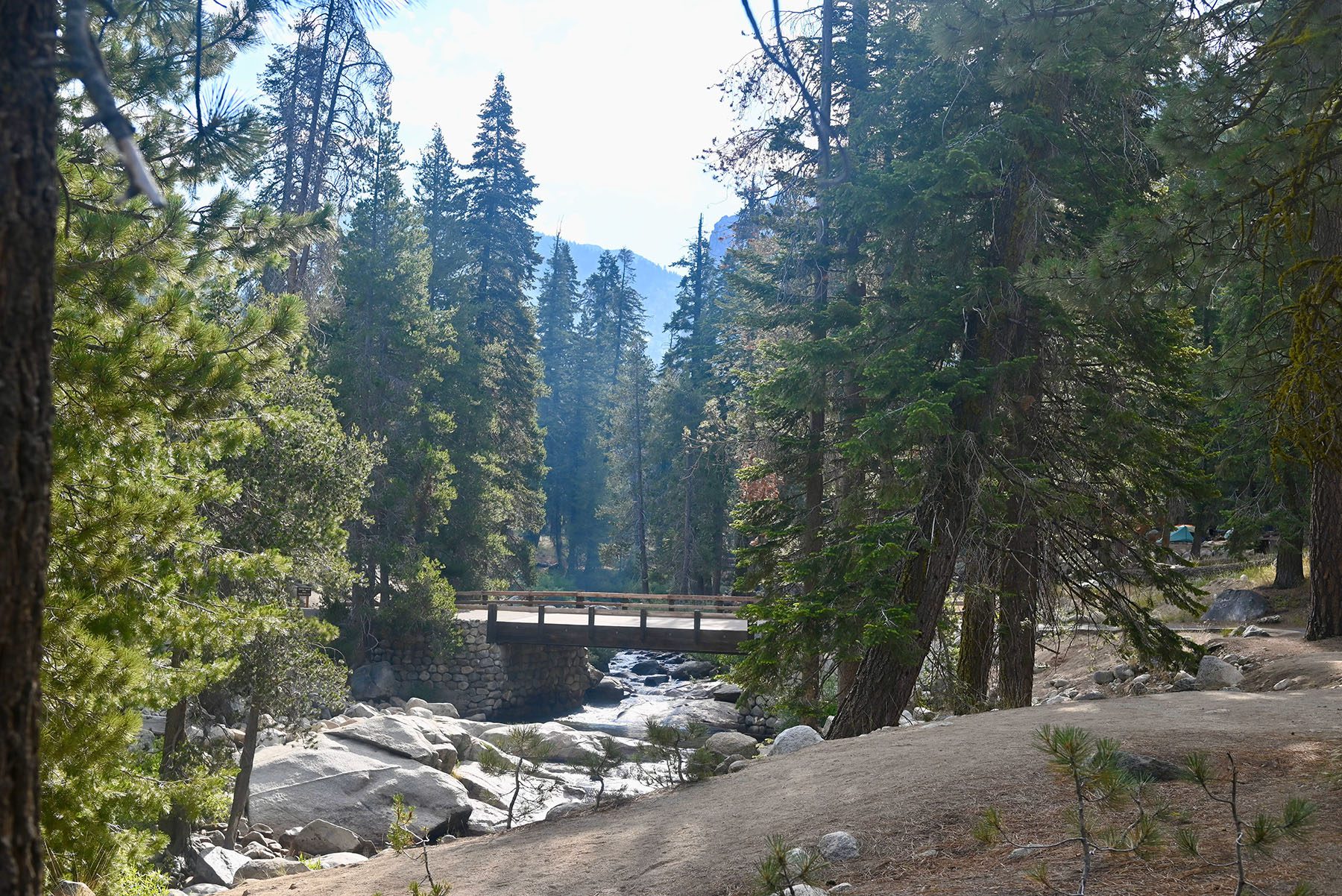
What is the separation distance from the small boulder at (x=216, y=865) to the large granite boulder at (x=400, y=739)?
13.3 feet

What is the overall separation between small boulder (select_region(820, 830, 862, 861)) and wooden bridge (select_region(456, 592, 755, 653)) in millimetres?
16087

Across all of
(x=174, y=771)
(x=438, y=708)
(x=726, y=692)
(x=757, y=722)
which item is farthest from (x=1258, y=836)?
(x=726, y=692)

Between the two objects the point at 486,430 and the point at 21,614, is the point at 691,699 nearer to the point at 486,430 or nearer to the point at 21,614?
the point at 486,430

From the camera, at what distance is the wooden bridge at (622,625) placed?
72.5ft

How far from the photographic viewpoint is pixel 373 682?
77.8ft

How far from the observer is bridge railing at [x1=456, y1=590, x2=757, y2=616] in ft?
78.5

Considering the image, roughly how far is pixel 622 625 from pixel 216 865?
576 inches

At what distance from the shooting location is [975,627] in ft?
33.4

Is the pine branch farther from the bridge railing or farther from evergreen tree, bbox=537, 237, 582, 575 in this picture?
evergreen tree, bbox=537, 237, 582, 575

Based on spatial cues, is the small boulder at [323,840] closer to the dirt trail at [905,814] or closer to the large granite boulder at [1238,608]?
the dirt trail at [905,814]

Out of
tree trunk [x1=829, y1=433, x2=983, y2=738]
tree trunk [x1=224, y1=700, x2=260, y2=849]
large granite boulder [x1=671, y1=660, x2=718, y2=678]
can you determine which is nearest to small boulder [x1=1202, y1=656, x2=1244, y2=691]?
tree trunk [x1=829, y1=433, x2=983, y2=738]

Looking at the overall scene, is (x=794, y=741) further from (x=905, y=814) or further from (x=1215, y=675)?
(x=1215, y=675)

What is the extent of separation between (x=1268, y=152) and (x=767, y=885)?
6279mm

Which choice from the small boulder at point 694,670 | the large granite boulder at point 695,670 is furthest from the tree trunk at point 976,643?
the small boulder at point 694,670
